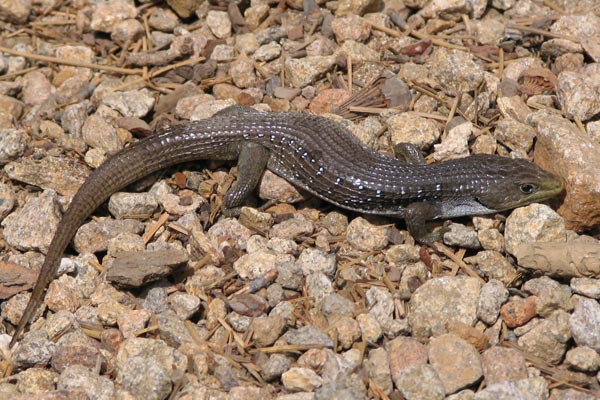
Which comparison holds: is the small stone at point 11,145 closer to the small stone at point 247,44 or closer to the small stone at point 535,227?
the small stone at point 247,44

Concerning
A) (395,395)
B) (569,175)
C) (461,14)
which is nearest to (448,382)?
(395,395)

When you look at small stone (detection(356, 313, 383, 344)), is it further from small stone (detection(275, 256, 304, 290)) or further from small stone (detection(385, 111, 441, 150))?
small stone (detection(385, 111, 441, 150))

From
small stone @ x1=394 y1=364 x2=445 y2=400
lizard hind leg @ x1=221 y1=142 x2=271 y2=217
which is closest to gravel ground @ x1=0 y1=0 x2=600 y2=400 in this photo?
small stone @ x1=394 y1=364 x2=445 y2=400

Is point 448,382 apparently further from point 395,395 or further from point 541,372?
point 541,372

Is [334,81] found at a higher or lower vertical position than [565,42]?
lower

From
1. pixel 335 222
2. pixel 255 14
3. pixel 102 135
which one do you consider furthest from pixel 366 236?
pixel 255 14
